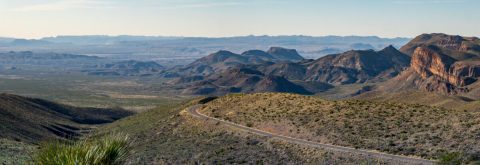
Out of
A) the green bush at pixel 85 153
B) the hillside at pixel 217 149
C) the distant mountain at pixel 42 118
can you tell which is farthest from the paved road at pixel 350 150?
the green bush at pixel 85 153

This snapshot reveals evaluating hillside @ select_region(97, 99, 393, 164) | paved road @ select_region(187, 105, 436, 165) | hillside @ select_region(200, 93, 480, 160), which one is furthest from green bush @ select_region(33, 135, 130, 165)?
paved road @ select_region(187, 105, 436, 165)

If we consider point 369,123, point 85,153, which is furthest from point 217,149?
point 85,153

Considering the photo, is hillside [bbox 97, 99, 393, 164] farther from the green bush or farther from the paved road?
the green bush

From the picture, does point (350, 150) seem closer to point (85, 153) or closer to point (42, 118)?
point (85, 153)

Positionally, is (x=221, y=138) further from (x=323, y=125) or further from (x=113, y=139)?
(x=113, y=139)

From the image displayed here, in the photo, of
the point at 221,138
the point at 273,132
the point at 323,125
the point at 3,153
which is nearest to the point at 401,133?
the point at 323,125

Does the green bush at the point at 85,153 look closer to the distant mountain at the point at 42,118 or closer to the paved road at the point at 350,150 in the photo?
the paved road at the point at 350,150
